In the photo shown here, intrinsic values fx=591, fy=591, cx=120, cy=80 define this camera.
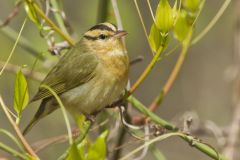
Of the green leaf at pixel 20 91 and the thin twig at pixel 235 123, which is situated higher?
the green leaf at pixel 20 91

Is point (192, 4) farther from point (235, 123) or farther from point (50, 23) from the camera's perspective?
point (235, 123)

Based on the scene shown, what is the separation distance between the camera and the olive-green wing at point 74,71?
144 inches

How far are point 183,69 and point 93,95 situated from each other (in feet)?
11.2

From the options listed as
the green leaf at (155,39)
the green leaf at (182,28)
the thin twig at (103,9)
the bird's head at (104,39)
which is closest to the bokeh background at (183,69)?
the bird's head at (104,39)

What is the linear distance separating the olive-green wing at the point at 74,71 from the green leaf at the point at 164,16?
5.01 ft

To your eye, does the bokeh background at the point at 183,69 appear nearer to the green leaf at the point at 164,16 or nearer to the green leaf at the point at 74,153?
the green leaf at the point at 164,16

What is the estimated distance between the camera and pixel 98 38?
3.84 meters

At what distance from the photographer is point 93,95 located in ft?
11.8

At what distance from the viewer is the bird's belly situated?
3.31 meters

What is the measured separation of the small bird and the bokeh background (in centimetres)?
75

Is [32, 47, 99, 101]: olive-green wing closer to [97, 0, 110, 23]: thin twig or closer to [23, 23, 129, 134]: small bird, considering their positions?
[23, 23, 129, 134]: small bird

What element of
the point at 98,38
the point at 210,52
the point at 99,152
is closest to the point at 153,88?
the point at 210,52

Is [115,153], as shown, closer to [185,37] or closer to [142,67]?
[185,37]

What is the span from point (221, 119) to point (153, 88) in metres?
2.30
